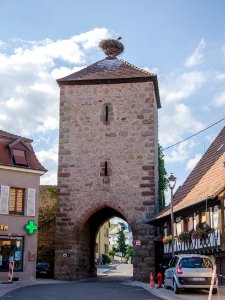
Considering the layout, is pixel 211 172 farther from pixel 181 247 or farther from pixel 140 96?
pixel 140 96

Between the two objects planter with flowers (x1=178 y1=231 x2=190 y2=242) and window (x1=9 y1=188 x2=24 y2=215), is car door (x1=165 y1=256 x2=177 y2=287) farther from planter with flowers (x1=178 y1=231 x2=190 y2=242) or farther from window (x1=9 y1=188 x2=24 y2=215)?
window (x1=9 y1=188 x2=24 y2=215)

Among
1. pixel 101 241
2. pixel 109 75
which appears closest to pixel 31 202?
pixel 109 75

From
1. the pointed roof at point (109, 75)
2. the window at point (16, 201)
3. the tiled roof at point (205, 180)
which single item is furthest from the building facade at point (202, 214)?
the window at point (16, 201)

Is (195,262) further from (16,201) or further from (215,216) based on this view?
(16,201)

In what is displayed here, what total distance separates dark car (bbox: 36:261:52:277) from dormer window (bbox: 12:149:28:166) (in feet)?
22.2

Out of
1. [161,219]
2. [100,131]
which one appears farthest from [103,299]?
[100,131]

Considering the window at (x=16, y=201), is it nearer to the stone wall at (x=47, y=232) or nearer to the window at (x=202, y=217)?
the stone wall at (x=47, y=232)

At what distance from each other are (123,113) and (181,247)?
9.94 meters

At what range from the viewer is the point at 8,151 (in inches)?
1105

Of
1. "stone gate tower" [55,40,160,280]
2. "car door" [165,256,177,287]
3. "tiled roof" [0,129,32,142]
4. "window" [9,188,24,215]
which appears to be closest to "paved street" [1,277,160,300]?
"car door" [165,256,177,287]

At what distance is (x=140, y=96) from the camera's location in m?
31.6

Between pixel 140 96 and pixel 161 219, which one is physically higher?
pixel 140 96

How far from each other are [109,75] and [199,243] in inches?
539

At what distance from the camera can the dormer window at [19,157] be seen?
1092 inches
